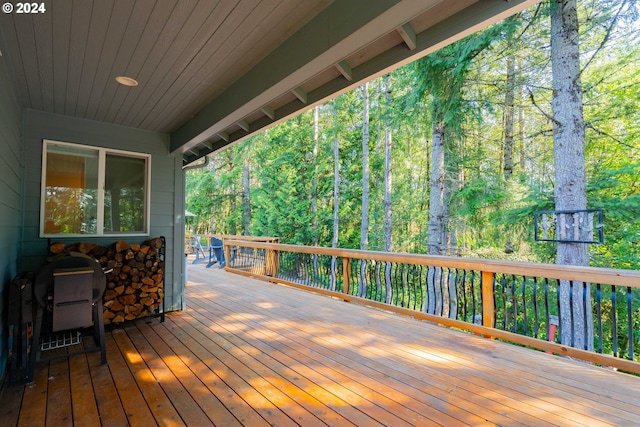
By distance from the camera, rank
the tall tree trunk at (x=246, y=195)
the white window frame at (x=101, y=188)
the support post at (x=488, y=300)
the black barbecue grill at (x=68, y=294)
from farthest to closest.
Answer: the tall tree trunk at (x=246, y=195), the white window frame at (x=101, y=188), the support post at (x=488, y=300), the black barbecue grill at (x=68, y=294)

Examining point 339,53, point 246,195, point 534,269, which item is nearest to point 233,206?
point 246,195

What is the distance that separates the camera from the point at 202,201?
16.5 m

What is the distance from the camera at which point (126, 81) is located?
263cm

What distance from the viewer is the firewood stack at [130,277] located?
3.50m

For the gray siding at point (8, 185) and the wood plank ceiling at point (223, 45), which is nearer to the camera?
the wood plank ceiling at point (223, 45)

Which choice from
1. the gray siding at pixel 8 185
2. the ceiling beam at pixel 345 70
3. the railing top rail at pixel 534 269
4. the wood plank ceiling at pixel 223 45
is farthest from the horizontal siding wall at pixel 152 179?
the ceiling beam at pixel 345 70

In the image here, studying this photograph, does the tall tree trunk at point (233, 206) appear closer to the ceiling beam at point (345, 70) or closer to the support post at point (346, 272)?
the support post at point (346, 272)

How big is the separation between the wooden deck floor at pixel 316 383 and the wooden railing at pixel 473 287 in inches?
8.4

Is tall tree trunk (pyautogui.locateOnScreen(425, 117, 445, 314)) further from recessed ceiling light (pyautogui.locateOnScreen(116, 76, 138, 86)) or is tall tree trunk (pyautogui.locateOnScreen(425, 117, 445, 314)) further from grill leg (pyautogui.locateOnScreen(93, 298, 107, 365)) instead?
grill leg (pyautogui.locateOnScreen(93, 298, 107, 365))

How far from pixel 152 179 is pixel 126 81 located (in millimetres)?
1816

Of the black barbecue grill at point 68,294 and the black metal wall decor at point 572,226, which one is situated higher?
the black metal wall decor at point 572,226

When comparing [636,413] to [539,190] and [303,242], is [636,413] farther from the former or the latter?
[303,242]

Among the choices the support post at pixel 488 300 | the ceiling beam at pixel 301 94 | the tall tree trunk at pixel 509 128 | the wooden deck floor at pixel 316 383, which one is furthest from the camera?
the tall tree trunk at pixel 509 128

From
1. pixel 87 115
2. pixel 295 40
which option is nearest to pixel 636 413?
pixel 295 40
